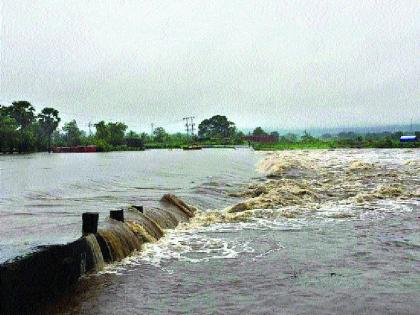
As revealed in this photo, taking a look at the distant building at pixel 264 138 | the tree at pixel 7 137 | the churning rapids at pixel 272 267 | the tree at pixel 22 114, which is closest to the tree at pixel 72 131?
the tree at pixel 22 114

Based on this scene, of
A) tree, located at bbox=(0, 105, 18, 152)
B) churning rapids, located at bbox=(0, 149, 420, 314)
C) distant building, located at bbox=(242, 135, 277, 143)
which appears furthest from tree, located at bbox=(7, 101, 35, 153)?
churning rapids, located at bbox=(0, 149, 420, 314)

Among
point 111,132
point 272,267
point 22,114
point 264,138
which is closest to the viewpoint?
point 272,267

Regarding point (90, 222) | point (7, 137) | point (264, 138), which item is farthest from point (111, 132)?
point (90, 222)

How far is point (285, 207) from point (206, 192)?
7.27 meters

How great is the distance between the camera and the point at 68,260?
8297mm

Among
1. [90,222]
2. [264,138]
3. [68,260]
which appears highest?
[264,138]

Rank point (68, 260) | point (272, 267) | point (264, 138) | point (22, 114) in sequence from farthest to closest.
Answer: point (264, 138)
point (22, 114)
point (272, 267)
point (68, 260)

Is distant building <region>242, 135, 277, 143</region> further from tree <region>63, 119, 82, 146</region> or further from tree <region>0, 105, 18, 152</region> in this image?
tree <region>0, 105, 18, 152</region>

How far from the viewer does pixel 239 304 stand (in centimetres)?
736

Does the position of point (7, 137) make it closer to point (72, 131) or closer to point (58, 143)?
point (58, 143)

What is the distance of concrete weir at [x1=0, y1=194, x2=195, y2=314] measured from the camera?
21.7ft

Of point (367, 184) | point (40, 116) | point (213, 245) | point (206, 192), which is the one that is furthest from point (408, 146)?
point (40, 116)

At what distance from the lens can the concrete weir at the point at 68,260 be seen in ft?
21.7

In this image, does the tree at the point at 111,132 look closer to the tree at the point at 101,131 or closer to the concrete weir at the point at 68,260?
the tree at the point at 101,131
